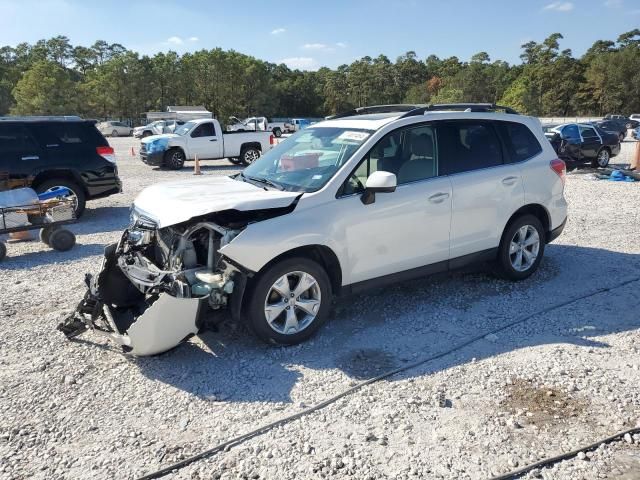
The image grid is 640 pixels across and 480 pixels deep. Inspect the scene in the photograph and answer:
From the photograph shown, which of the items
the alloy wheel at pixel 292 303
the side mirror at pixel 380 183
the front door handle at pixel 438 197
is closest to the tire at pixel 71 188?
the alloy wheel at pixel 292 303

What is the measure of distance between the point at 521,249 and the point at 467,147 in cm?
137

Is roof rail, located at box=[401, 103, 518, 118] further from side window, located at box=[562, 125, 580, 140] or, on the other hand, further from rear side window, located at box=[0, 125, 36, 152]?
side window, located at box=[562, 125, 580, 140]

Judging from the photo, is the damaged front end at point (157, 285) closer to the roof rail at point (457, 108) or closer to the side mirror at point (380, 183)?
the side mirror at point (380, 183)

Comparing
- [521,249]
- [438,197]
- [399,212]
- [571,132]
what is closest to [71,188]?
[399,212]

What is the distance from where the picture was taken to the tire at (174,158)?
64.1 ft

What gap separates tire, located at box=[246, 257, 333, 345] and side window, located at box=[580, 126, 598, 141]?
1620 centimetres

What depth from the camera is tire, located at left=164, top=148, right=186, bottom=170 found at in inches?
770

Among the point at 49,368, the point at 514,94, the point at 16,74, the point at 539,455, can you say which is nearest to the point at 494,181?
the point at 539,455

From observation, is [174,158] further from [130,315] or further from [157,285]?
[157,285]

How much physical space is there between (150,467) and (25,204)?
6191 mm

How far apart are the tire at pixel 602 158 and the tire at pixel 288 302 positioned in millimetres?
16572

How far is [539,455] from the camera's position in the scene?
3.05 m

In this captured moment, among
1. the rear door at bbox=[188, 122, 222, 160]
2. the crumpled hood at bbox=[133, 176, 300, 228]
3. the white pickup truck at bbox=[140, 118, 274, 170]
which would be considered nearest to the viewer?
the crumpled hood at bbox=[133, 176, 300, 228]

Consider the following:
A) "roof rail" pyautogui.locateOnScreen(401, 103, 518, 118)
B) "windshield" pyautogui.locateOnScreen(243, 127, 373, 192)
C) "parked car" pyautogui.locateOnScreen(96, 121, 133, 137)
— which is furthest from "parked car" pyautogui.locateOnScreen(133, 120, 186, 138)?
"roof rail" pyautogui.locateOnScreen(401, 103, 518, 118)
